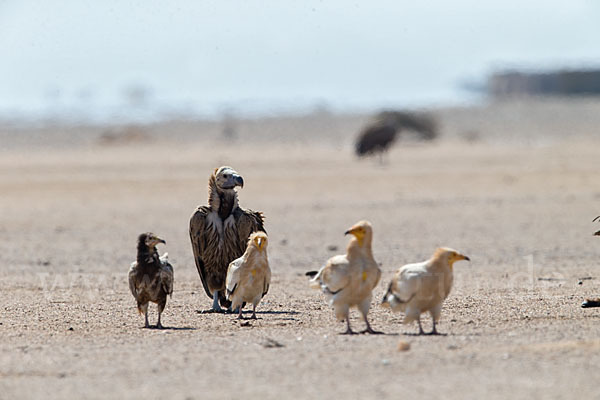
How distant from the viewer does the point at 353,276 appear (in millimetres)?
9359

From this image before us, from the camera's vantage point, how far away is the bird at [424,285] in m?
9.21

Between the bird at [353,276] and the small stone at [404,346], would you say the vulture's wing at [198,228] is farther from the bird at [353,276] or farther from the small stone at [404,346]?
the small stone at [404,346]

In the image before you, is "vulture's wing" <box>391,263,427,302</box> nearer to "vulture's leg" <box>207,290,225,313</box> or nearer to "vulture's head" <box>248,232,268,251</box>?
"vulture's head" <box>248,232,268,251</box>

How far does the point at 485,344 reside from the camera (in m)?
8.98

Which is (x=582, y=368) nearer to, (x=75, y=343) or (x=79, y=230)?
(x=75, y=343)

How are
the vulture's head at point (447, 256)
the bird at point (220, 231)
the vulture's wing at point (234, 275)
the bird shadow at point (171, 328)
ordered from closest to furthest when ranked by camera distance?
the vulture's head at point (447, 256), the bird shadow at point (171, 328), the vulture's wing at point (234, 275), the bird at point (220, 231)

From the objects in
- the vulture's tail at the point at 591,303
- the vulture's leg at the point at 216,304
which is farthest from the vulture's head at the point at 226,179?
the vulture's tail at the point at 591,303

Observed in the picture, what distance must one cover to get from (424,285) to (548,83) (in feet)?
357

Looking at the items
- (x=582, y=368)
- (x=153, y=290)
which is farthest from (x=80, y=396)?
(x=582, y=368)

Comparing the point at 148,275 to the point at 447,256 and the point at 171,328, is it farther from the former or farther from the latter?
the point at 447,256

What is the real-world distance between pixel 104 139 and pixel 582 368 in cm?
5623

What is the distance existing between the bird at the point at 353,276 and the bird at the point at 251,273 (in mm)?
1227

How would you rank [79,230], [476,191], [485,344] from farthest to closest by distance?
1. [476,191]
2. [79,230]
3. [485,344]

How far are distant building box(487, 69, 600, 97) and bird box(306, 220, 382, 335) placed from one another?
97393 mm
